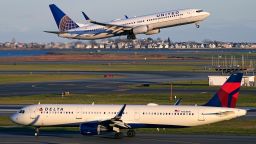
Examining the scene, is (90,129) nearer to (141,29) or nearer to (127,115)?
(127,115)

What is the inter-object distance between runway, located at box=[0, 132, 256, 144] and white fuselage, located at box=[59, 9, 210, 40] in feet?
163

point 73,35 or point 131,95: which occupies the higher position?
point 73,35

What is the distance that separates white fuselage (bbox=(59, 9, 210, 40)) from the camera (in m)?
101

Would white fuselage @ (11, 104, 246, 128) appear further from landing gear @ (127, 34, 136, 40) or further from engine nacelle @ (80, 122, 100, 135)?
landing gear @ (127, 34, 136, 40)

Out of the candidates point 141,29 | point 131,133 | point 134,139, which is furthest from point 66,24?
point 134,139

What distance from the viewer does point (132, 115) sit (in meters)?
51.4

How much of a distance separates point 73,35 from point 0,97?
22581mm

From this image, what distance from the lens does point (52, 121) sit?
170 feet

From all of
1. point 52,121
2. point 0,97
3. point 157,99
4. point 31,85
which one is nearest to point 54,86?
point 31,85

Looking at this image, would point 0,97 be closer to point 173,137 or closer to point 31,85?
point 31,85

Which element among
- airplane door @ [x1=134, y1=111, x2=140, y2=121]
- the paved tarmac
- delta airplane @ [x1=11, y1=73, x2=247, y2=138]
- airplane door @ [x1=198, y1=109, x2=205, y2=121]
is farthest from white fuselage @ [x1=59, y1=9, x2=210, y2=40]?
airplane door @ [x1=198, y1=109, x2=205, y2=121]

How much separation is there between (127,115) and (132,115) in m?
0.40

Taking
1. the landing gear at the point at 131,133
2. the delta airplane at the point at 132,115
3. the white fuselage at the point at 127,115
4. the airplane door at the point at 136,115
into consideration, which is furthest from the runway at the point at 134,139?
the airplane door at the point at 136,115

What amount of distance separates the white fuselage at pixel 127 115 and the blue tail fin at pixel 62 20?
61.0m
